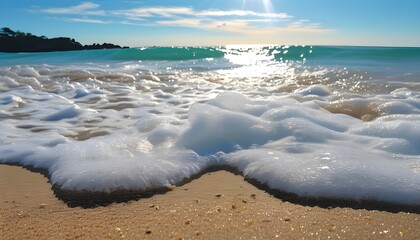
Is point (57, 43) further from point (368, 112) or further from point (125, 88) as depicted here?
point (368, 112)

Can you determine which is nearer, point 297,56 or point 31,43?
point 297,56

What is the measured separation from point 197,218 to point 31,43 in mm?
38927

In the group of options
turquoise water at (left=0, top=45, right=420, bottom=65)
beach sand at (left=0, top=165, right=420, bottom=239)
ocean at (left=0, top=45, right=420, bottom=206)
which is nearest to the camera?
beach sand at (left=0, top=165, right=420, bottom=239)

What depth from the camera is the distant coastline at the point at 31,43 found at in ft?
115

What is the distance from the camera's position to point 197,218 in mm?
1808

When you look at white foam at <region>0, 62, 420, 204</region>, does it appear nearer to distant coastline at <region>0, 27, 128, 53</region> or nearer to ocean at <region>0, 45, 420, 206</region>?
ocean at <region>0, 45, 420, 206</region>

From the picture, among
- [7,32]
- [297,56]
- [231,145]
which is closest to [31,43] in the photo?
[7,32]

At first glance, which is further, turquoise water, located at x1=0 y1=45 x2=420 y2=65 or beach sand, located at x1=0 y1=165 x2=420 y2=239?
turquoise water, located at x1=0 y1=45 x2=420 y2=65

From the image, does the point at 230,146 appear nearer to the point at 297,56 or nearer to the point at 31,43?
the point at 297,56

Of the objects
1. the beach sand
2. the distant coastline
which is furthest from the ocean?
the distant coastline

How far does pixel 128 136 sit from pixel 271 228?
6.03 feet

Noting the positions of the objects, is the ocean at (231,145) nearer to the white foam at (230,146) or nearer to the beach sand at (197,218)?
the white foam at (230,146)

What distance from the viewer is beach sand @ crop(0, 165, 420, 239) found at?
1.66m

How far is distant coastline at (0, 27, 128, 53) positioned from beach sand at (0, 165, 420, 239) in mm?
37076
